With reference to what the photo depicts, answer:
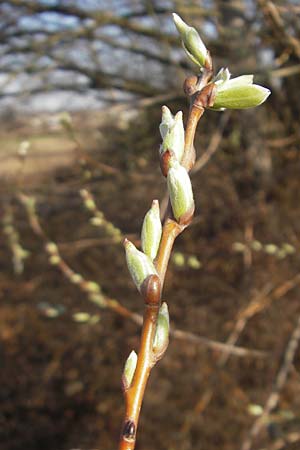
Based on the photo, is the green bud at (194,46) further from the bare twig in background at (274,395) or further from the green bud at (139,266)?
the bare twig in background at (274,395)

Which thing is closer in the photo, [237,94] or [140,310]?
[237,94]

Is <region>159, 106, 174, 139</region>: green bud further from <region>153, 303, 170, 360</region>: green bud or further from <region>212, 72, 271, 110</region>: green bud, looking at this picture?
<region>153, 303, 170, 360</region>: green bud

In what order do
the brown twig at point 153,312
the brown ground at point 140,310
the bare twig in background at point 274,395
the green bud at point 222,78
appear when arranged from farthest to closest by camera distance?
the brown ground at point 140,310
the bare twig in background at point 274,395
the green bud at point 222,78
the brown twig at point 153,312

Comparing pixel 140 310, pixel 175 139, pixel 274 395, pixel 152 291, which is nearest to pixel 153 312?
pixel 152 291

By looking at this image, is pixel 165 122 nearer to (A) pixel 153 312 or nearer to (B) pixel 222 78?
(B) pixel 222 78

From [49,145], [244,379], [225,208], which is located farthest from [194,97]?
[49,145]

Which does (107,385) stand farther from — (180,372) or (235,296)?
(235,296)

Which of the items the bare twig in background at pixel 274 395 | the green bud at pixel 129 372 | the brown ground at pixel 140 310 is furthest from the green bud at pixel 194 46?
the brown ground at pixel 140 310
